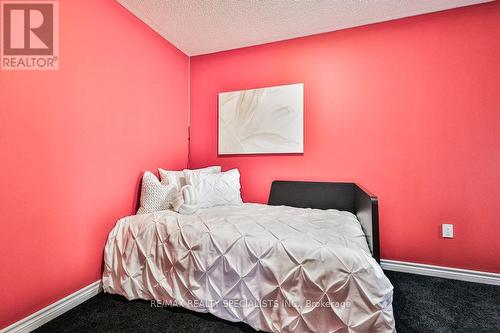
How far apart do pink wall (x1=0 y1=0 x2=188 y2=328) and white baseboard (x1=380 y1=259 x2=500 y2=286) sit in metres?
2.35

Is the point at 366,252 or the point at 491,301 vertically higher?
the point at 366,252

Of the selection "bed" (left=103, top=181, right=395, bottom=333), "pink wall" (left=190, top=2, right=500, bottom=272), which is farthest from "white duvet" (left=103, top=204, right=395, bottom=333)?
"pink wall" (left=190, top=2, right=500, bottom=272)

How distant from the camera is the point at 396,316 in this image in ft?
4.51

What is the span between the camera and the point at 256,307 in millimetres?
A: 1255

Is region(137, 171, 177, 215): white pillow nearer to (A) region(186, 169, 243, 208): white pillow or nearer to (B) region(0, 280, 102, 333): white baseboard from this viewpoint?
(A) region(186, 169, 243, 208): white pillow

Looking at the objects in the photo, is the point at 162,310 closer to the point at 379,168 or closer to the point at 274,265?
the point at 274,265

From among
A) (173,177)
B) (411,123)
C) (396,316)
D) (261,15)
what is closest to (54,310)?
(173,177)

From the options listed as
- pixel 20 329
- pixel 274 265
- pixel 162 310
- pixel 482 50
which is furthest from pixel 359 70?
pixel 20 329

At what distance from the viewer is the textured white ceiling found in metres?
1.80

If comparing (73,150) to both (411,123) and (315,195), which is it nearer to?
(315,195)

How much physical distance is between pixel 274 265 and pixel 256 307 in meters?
0.27

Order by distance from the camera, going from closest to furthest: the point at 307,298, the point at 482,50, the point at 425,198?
1. the point at 307,298
2. the point at 482,50
3. the point at 425,198

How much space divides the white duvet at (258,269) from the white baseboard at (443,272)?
0.80 metres

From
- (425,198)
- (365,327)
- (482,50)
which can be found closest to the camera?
(365,327)
